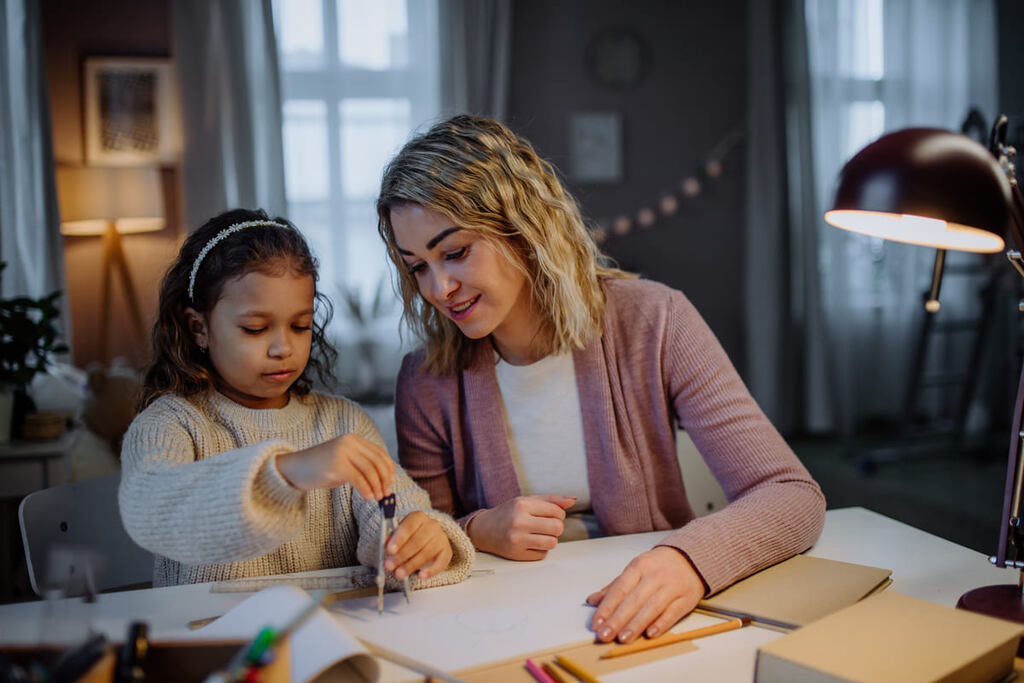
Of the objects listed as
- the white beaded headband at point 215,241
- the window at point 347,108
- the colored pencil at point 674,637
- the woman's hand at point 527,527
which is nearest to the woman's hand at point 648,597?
the colored pencil at point 674,637

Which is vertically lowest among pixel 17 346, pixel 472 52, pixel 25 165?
pixel 17 346

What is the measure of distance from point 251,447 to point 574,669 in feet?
1.37

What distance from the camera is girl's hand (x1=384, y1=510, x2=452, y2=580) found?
1.00 m

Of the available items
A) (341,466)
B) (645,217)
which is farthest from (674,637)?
(645,217)

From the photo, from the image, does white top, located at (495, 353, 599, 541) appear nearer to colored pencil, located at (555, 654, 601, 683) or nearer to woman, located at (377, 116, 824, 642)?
woman, located at (377, 116, 824, 642)

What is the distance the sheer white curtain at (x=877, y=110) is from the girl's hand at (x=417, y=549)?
4.05 metres

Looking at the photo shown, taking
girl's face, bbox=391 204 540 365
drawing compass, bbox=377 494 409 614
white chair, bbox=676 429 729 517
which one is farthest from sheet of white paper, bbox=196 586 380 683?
white chair, bbox=676 429 729 517

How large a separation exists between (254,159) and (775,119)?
111 inches

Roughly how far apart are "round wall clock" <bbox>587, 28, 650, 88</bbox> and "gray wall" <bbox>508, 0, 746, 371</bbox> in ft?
0.13

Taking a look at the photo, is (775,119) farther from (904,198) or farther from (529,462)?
(904,198)

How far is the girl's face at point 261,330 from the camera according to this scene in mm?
1172

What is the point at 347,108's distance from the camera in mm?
4086

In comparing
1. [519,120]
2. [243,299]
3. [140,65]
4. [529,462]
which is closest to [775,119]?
[519,120]

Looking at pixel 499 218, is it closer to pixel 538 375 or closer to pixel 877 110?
pixel 538 375
